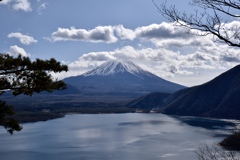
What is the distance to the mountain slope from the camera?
157 metres

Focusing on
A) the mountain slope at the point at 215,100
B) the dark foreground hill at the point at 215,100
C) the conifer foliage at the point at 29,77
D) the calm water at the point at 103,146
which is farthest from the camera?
the mountain slope at the point at 215,100

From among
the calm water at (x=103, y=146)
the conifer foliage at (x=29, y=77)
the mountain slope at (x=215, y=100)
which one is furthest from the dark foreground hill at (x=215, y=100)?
the conifer foliage at (x=29, y=77)

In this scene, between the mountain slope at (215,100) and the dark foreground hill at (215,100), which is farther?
the mountain slope at (215,100)

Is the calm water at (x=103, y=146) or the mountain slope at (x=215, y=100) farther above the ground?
the mountain slope at (x=215, y=100)

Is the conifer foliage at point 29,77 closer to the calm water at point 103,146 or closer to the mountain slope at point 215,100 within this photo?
the calm water at point 103,146

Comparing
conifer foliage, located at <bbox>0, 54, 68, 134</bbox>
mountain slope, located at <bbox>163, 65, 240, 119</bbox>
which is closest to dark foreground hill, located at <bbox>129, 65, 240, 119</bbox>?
mountain slope, located at <bbox>163, 65, 240, 119</bbox>

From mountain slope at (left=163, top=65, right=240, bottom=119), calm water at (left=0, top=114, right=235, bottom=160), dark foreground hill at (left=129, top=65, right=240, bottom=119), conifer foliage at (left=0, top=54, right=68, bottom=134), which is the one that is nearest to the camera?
conifer foliage at (left=0, top=54, right=68, bottom=134)

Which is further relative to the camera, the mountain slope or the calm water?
the mountain slope

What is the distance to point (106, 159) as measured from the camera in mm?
53781

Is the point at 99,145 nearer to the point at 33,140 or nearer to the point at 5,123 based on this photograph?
the point at 33,140

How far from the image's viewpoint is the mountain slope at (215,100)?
6195 inches

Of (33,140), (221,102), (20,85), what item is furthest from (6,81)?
(221,102)

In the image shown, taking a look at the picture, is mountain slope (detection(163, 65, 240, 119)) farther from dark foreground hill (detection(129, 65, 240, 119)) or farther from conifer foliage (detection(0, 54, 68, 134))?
conifer foliage (detection(0, 54, 68, 134))

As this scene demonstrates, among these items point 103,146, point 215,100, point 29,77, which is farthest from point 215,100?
point 29,77
